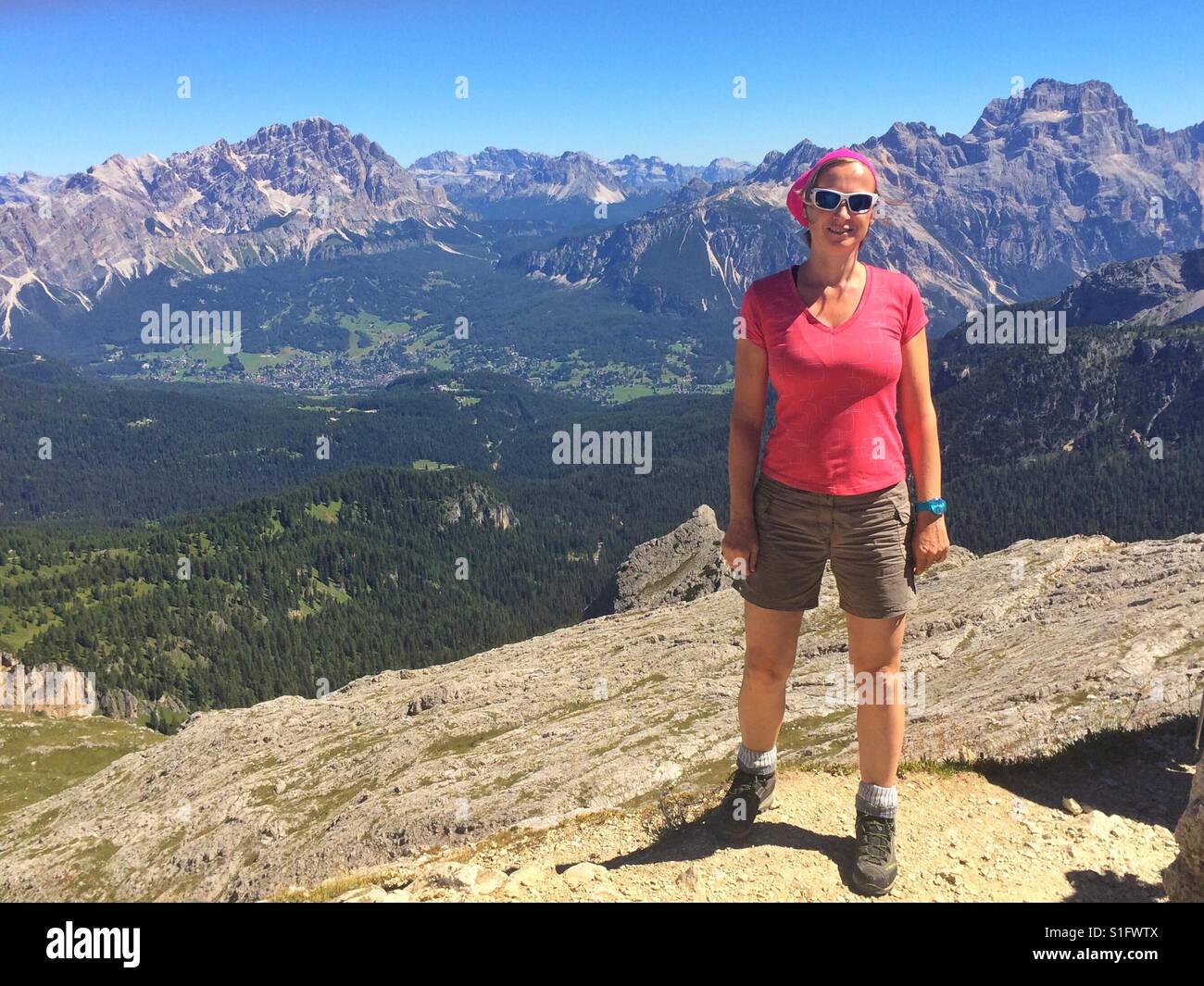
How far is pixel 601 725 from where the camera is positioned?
117ft

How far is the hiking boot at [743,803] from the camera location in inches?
444

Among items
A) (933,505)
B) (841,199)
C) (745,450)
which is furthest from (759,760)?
(841,199)

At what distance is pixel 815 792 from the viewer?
12.9 metres

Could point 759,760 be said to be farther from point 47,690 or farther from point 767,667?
point 47,690

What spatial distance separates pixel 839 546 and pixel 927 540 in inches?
45.5

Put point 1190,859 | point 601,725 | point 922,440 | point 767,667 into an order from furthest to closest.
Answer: point 601,725, point 767,667, point 922,440, point 1190,859

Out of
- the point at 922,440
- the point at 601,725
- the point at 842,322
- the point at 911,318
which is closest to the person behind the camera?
the point at 842,322

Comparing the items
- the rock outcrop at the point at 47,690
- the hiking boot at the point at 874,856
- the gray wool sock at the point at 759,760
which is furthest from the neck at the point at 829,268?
the rock outcrop at the point at 47,690

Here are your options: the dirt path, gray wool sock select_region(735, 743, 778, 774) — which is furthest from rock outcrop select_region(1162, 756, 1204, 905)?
gray wool sock select_region(735, 743, 778, 774)

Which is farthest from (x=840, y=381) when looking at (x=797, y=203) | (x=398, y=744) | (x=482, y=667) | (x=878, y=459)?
(x=482, y=667)

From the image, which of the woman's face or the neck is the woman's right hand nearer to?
the neck

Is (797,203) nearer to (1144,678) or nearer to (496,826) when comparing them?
(1144,678)

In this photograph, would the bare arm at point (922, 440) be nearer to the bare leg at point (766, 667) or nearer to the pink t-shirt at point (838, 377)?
the pink t-shirt at point (838, 377)

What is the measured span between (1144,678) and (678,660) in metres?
26.6
